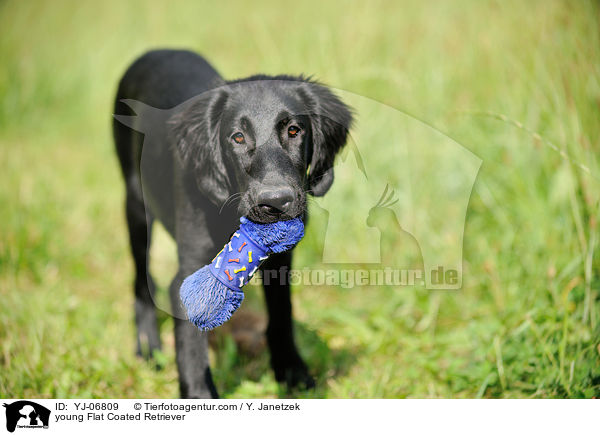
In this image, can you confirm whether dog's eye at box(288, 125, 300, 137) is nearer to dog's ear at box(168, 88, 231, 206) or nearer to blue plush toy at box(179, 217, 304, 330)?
dog's ear at box(168, 88, 231, 206)

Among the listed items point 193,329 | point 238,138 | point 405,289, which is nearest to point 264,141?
point 238,138

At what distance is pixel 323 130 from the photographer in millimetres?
2332

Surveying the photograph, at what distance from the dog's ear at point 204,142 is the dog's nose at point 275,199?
334mm

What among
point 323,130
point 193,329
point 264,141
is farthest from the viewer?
point 323,130

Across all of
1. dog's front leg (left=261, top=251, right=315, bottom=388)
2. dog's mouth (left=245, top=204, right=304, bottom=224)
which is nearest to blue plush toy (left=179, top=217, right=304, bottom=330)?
dog's mouth (left=245, top=204, right=304, bottom=224)

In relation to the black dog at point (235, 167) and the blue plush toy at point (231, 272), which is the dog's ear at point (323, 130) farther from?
the blue plush toy at point (231, 272)

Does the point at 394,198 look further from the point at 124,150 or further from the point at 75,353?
the point at 75,353

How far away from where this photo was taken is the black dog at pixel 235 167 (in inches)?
78.1

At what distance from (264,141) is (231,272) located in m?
0.54

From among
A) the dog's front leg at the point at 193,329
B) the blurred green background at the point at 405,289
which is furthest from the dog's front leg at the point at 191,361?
the blurred green background at the point at 405,289

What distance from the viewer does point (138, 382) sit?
8.48ft

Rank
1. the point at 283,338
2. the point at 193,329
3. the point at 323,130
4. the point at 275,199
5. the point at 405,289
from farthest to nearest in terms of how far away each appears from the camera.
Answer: the point at 405,289 < the point at 283,338 < the point at 323,130 < the point at 193,329 < the point at 275,199
